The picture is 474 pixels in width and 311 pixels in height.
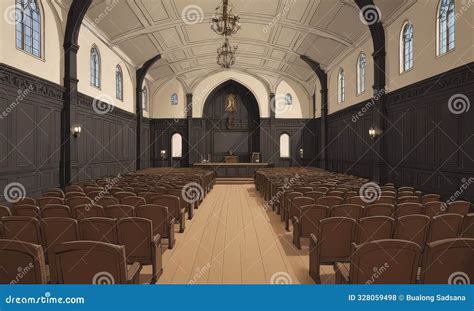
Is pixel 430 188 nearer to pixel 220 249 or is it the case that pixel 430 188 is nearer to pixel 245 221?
pixel 245 221

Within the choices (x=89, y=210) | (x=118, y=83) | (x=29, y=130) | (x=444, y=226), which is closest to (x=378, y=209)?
Result: (x=444, y=226)

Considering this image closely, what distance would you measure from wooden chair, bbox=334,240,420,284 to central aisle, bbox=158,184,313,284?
5.98 feet

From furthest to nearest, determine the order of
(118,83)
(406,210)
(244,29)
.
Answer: (118,83) < (244,29) < (406,210)

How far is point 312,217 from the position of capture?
21.2 feet

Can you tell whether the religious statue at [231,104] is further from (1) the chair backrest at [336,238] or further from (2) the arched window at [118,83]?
(1) the chair backrest at [336,238]

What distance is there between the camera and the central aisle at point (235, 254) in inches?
208

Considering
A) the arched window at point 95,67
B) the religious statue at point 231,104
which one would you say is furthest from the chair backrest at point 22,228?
the religious statue at point 231,104

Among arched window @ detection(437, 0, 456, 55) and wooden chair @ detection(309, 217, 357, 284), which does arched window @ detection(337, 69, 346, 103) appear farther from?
wooden chair @ detection(309, 217, 357, 284)

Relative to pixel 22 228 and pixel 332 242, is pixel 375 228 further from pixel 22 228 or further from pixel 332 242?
pixel 22 228

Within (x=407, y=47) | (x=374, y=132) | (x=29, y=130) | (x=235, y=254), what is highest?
(x=407, y=47)

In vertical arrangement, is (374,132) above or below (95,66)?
below

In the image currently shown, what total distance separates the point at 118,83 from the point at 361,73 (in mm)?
13064

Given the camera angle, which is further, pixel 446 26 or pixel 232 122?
pixel 232 122

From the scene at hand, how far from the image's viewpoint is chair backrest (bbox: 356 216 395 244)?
4848 millimetres
